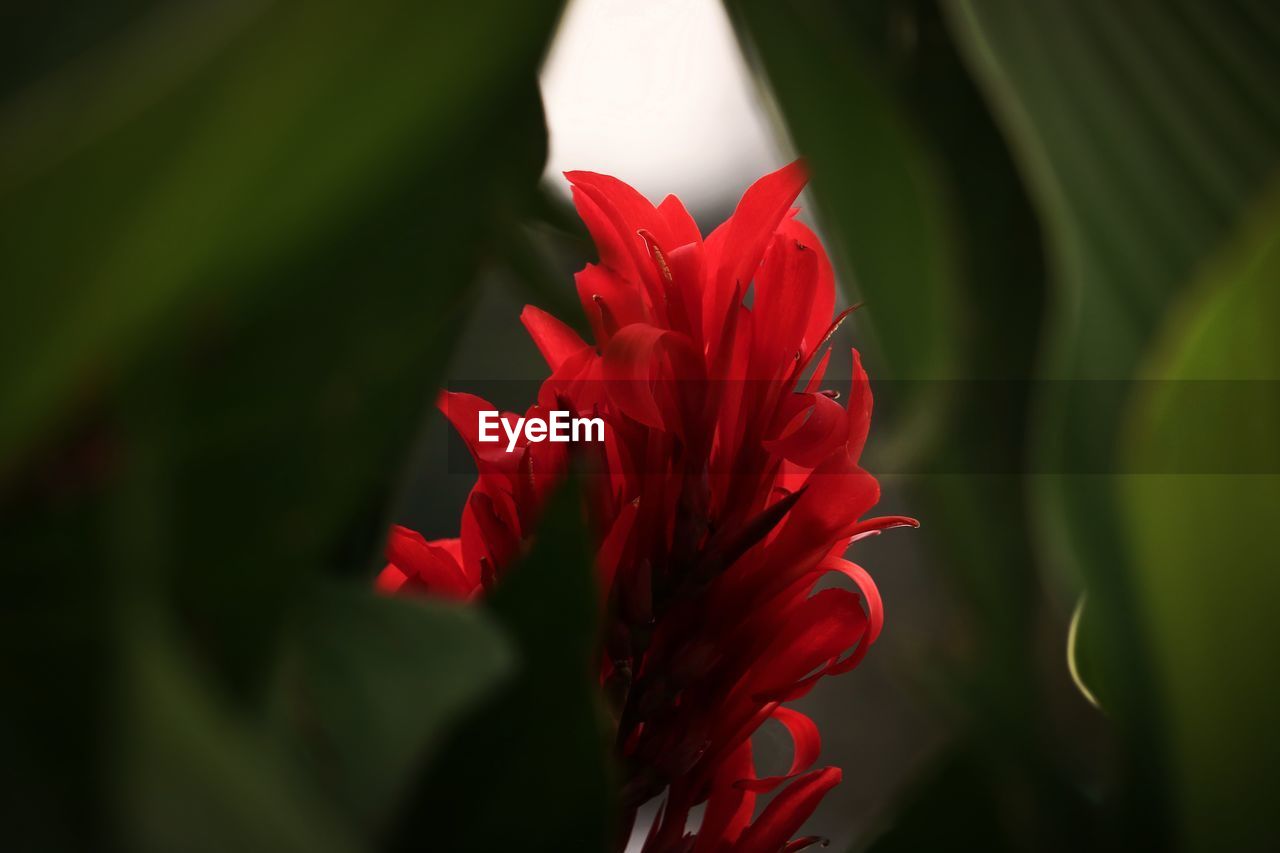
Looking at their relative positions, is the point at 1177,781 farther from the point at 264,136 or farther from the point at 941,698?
the point at 264,136

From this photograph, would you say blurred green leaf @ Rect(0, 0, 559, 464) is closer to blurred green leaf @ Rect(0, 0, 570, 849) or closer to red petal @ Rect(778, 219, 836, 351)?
blurred green leaf @ Rect(0, 0, 570, 849)

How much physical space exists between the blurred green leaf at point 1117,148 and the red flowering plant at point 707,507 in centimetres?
4

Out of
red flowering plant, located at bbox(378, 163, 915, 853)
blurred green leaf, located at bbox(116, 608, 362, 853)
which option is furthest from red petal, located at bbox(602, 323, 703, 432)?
blurred green leaf, located at bbox(116, 608, 362, 853)

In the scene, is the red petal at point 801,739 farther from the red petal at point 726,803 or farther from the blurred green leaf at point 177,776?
the blurred green leaf at point 177,776

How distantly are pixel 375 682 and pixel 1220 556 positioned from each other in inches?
4.3

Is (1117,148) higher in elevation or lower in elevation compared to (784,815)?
higher

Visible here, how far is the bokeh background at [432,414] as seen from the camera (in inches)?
3.2

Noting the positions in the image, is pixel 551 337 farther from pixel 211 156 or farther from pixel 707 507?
pixel 211 156

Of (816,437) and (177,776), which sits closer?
(177,776)

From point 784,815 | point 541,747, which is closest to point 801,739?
point 784,815

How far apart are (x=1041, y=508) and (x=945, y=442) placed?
1.7 inches

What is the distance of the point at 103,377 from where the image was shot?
8cm

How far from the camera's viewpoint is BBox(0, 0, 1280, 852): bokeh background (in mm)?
81

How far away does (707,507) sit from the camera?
0.69 feet
